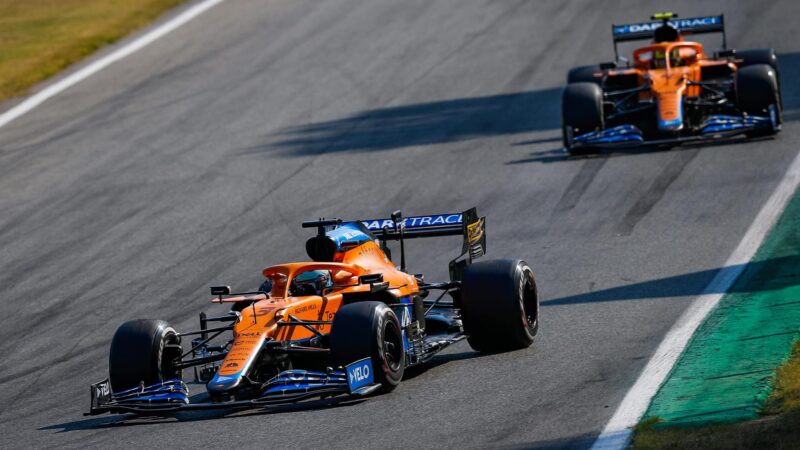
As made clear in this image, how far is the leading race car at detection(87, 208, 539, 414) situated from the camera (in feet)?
34.7

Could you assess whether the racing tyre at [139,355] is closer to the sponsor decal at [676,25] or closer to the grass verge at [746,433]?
the grass verge at [746,433]

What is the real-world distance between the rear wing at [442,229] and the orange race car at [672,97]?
8960mm

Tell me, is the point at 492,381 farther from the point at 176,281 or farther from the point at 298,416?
the point at 176,281

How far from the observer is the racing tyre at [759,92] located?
2106 centimetres

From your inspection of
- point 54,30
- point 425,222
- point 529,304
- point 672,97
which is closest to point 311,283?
point 425,222

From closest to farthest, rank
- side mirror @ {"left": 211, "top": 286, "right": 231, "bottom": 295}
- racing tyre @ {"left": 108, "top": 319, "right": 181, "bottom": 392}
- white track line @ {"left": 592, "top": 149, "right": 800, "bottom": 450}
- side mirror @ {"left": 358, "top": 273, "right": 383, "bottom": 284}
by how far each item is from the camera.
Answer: white track line @ {"left": 592, "top": 149, "right": 800, "bottom": 450} < racing tyre @ {"left": 108, "top": 319, "right": 181, "bottom": 392} < side mirror @ {"left": 358, "top": 273, "right": 383, "bottom": 284} < side mirror @ {"left": 211, "top": 286, "right": 231, "bottom": 295}

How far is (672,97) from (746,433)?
44.4ft

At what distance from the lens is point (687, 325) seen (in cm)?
1247

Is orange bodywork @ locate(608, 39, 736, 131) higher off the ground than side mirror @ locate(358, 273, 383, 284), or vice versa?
orange bodywork @ locate(608, 39, 736, 131)

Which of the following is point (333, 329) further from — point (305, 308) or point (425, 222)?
point (425, 222)

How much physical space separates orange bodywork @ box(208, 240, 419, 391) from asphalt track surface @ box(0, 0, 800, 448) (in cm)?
48

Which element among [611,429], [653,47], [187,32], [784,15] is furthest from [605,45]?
[611,429]

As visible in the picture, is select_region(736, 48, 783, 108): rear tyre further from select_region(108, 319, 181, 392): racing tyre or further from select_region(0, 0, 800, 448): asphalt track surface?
select_region(108, 319, 181, 392): racing tyre

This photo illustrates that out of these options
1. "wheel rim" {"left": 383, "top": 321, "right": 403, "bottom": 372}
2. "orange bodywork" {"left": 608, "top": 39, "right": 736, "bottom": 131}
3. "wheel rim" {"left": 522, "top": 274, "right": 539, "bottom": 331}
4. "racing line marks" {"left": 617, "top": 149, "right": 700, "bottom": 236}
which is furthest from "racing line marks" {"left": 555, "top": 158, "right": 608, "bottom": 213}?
"wheel rim" {"left": 383, "top": 321, "right": 403, "bottom": 372}
